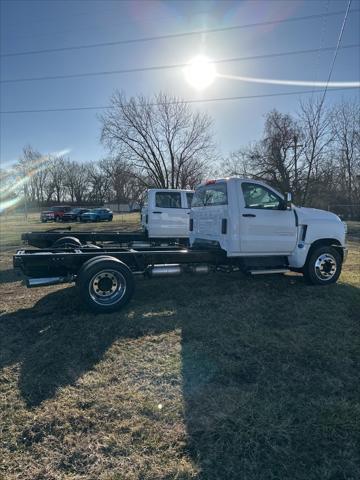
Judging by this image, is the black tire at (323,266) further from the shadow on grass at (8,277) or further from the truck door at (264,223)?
the shadow on grass at (8,277)

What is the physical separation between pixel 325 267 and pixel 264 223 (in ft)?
5.50

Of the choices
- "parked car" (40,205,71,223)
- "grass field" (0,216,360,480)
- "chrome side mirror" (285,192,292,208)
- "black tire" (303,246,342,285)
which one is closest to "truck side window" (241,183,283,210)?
"chrome side mirror" (285,192,292,208)

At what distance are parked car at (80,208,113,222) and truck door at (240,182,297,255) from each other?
1422 inches

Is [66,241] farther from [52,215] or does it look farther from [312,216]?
[52,215]

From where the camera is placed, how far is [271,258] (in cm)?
653

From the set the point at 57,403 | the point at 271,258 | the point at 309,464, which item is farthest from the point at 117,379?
the point at 271,258

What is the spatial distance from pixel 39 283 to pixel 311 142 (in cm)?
2868

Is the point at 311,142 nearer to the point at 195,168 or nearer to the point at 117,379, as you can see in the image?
the point at 195,168

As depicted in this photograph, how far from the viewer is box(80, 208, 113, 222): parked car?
40.1 metres

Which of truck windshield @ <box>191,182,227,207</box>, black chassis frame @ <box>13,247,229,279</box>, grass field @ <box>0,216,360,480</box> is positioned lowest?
grass field @ <box>0,216,360,480</box>

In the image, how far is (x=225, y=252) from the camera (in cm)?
620

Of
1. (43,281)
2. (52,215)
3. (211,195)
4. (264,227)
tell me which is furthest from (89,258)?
(52,215)

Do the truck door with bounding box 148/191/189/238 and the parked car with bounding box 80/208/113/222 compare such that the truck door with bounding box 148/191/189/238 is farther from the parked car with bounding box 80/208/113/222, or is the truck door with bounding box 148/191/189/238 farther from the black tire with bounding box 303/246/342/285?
the parked car with bounding box 80/208/113/222

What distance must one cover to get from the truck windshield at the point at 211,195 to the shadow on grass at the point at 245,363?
177 cm
